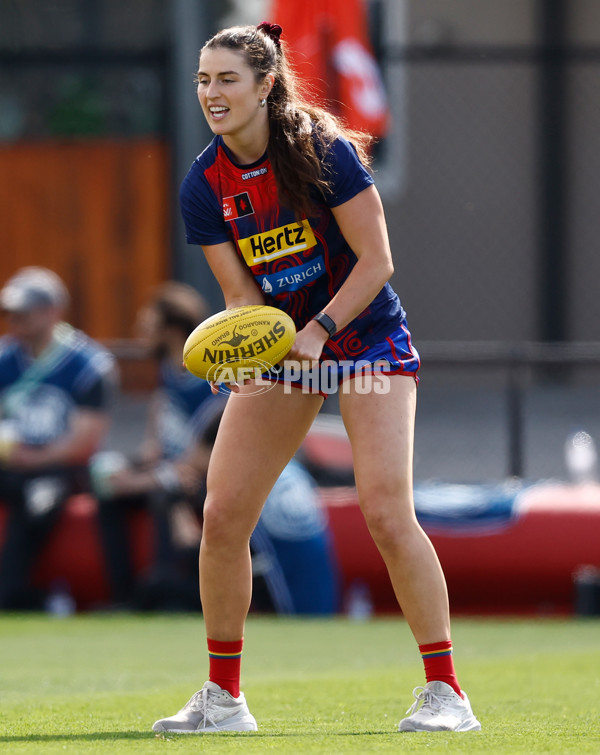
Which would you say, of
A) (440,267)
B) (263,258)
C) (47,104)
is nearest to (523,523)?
(263,258)

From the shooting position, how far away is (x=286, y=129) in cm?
412

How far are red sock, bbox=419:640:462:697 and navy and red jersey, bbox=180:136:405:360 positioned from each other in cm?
90

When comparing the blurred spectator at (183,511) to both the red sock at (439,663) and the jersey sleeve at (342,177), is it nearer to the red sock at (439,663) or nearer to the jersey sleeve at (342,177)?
the red sock at (439,663)

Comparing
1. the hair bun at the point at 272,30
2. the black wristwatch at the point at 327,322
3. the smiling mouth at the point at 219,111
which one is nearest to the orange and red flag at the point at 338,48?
the hair bun at the point at 272,30

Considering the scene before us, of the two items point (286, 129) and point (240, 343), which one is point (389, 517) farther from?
point (286, 129)

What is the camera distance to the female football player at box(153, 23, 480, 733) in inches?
161

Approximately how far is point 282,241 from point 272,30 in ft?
2.17

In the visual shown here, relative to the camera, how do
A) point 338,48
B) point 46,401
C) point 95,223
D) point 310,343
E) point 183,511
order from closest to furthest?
1. point 310,343
2. point 183,511
3. point 46,401
4. point 338,48
5. point 95,223

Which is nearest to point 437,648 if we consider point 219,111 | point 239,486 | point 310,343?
point 239,486

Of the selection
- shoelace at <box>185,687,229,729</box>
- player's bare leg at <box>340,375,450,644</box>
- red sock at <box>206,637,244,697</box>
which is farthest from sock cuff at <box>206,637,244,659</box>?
player's bare leg at <box>340,375,450,644</box>

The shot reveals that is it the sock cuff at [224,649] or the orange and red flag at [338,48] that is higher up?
the orange and red flag at [338,48]

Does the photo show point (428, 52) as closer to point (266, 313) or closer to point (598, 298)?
point (598, 298)

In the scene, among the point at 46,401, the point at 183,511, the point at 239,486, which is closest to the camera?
the point at 239,486

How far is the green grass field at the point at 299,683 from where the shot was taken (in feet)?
12.8
